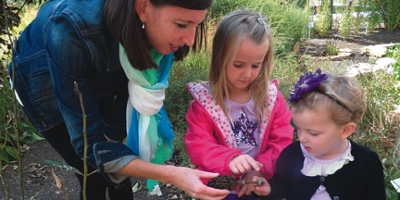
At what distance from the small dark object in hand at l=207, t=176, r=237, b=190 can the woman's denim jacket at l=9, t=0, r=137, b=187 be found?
0.35 metres

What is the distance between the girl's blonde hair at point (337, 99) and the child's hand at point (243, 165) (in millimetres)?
302

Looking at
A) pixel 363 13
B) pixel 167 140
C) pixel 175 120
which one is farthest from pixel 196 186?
pixel 363 13

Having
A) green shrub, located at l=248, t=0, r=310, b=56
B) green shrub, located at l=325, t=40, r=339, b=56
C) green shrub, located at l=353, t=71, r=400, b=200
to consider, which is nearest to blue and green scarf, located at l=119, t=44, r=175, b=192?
green shrub, located at l=353, t=71, r=400, b=200

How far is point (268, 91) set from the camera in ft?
6.83

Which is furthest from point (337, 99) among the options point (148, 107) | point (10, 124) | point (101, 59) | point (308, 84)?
point (10, 124)

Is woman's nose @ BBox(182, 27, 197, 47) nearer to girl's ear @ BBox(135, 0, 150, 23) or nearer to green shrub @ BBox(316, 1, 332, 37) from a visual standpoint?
girl's ear @ BBox(135, 0, 150, 23)

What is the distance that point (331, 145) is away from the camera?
172 cm

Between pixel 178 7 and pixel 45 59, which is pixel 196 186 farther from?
Answer: pixel 45 59

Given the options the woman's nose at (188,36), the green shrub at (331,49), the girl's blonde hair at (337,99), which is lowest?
the green shrub at (331,49)

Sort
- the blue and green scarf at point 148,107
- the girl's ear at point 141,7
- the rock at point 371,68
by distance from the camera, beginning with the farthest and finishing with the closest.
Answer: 1. the rock at point 371,68
2. the blue and green scarf at point 148,107
3. the girl's ear at point 141,7

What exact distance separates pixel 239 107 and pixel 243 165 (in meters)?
0.33

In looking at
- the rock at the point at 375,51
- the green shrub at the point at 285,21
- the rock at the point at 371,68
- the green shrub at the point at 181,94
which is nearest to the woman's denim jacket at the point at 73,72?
the green shrub at the point at 181,94

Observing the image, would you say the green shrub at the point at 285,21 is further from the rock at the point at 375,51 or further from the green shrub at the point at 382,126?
the green shrub at the point at 382,126

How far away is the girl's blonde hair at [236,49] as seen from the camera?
1966 millimetres
